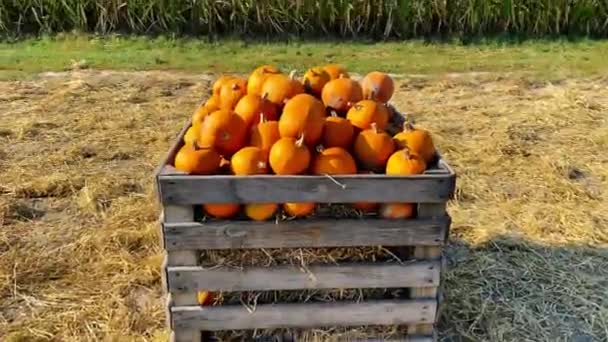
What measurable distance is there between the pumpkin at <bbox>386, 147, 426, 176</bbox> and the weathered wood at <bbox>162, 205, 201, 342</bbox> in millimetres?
671

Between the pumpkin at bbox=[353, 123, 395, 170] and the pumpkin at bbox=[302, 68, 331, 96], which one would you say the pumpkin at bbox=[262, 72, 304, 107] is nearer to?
the pumpkin at bbox=[302, 68, 331, 96]

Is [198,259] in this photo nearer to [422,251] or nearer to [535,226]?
[422,251]

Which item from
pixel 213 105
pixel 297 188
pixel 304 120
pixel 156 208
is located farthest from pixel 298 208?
pixel 156 208

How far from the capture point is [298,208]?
2.39 metres

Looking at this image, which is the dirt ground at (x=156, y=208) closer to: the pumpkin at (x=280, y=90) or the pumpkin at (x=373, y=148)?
the pumpkin at (x=373, y=148)

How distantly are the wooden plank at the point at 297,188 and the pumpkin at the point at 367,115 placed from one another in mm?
270

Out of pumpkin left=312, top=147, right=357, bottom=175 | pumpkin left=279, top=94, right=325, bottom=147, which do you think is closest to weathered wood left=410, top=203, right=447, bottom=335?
pumpkin left=312, top=147, right=357, bottom=175

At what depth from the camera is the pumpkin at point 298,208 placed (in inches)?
93.9

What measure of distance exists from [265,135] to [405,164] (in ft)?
1.56

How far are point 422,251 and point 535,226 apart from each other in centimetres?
148

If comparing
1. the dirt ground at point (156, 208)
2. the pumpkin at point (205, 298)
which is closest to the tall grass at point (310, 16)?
the dirt ground at point (156, 208)

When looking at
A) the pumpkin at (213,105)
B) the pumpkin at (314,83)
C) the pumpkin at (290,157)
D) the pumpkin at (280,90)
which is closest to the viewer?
the pumpkin at (290,157)

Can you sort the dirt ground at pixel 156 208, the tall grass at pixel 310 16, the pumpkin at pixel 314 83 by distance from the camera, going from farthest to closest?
the tall grass at pixel 310 16 → the dirt ground at pixel 156 208 → the pumpkin at pixel 314 83

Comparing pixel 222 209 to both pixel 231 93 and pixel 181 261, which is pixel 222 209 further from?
pixel 231 93
